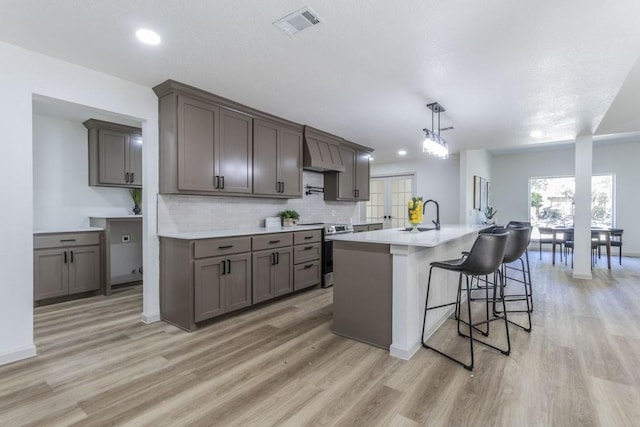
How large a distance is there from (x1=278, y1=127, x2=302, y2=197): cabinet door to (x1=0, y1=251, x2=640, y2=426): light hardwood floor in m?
1.81

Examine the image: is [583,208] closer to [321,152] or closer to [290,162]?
[321,152]

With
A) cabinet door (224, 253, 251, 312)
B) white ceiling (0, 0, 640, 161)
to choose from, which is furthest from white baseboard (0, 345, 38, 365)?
white ceiling (0, 0, 640, 161)

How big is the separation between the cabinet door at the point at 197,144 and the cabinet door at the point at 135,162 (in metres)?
1.96

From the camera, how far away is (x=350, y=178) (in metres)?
5.61

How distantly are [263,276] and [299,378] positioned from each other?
1.55 m

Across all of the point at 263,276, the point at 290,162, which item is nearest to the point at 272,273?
the point at 263,276

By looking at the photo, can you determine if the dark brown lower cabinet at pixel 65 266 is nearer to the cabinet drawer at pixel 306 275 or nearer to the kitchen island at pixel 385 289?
the cabinet drawer at pixel 306 275

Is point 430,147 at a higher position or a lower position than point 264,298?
higher

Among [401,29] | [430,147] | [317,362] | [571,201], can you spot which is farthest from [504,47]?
[571,201]

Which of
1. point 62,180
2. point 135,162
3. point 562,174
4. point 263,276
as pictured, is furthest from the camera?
point 562,174

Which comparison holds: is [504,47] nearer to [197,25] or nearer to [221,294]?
[197,25]

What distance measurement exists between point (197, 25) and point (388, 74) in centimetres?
157

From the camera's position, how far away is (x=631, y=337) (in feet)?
9.12

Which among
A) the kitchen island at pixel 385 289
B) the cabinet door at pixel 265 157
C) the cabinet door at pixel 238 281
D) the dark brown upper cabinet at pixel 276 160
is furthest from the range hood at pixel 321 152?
the kitchen island at pixel 385 289
